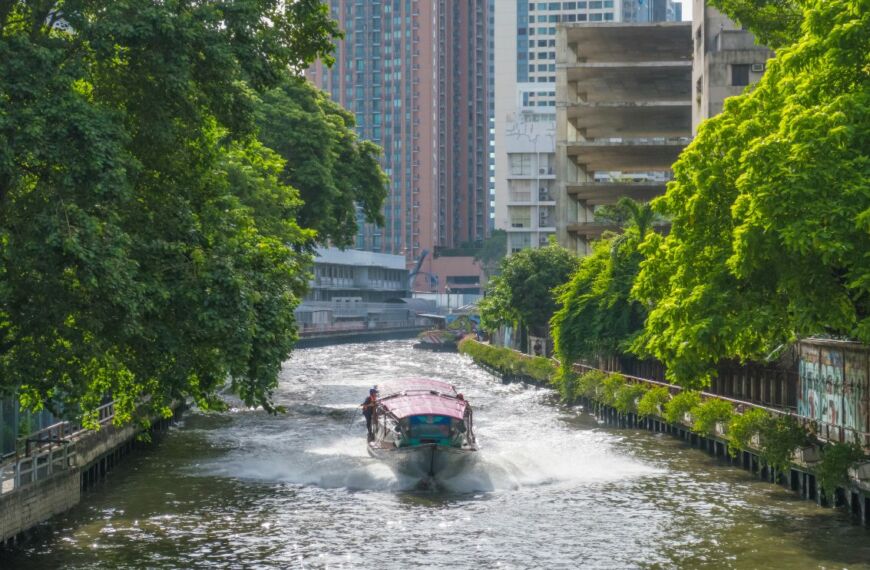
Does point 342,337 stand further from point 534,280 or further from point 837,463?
point 837,463

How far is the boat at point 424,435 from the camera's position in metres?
40.9

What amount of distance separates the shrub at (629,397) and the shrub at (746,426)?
16580mm

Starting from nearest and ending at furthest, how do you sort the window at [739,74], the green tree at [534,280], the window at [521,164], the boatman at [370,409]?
the boatman at [370,409] → the window at [739,74] → the green tree at [534,280] → the window at [521,164]

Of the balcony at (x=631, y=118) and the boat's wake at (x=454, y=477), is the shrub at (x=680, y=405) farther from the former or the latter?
the balcony at (x=631, y=118)

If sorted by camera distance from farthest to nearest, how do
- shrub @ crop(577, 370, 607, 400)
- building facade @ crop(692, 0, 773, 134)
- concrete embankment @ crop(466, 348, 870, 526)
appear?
building facade @ crop(692, 0, 773, 134) → shrub @ crop(577, 370, 607, 400) → concrete embankment @ crop(466, 348, 870, 526)

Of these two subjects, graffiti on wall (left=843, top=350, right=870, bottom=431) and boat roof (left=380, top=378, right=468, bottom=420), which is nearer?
graffiti on wall (left=843, top=350, right=870, bottom=431)

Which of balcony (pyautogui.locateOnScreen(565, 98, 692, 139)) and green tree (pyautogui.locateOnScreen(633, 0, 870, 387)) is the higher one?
balcony (pyautogui.locateOnScreen(565, 98, 692, 139))

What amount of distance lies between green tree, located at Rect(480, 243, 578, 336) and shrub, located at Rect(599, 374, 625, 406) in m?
29.1

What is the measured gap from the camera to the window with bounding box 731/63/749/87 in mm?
73000

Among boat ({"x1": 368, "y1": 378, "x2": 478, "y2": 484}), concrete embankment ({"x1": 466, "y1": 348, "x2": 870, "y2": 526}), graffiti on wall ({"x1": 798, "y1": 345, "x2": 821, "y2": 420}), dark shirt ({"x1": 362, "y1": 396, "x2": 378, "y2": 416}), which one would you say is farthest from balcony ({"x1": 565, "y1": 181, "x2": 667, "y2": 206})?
graffiti on wall ({"x1": 798, "y1": 345, "x2": 821, "y2": 420})

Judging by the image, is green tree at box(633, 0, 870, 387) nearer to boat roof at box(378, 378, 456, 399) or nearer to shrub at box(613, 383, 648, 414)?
boat roof at box(378, 378, 456, 399)

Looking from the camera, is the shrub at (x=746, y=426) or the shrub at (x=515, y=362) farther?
the shrub at (x=515, y=362)

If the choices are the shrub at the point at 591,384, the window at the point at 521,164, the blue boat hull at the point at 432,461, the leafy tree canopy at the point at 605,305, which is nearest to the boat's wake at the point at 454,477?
the blue boat hull at the point at 432,461

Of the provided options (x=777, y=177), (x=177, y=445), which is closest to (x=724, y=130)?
(x=777, y=177)
